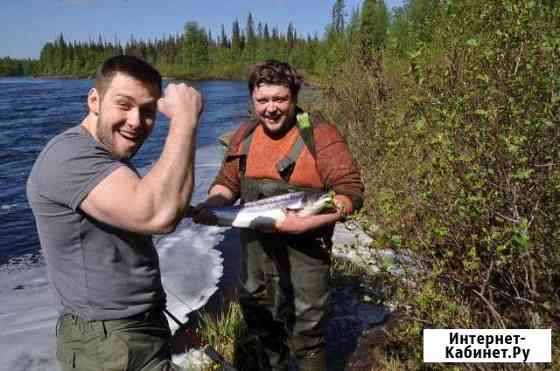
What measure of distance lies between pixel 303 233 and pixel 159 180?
6.07ft

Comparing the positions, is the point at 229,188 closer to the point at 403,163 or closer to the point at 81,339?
the point at 403,163

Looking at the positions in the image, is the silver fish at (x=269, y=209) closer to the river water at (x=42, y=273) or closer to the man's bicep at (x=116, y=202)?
the man's bicep at (x=116, y=202)

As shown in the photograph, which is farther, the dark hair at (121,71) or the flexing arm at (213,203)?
the flexing arm at (213,203)

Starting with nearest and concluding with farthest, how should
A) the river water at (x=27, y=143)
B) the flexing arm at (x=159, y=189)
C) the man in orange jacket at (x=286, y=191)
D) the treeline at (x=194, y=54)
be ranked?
Answer: the flexing arm at (x=159, y=189)
the man in orange jacket at (x=286, y=191)
the river water at (x=27, y=143)
the treeline at (x=194, y=54)

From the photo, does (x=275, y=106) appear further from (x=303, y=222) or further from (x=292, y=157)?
(x=303, y=222)

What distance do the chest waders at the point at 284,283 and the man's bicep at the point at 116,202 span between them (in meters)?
1.71

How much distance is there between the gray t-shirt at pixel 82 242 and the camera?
1752 mm

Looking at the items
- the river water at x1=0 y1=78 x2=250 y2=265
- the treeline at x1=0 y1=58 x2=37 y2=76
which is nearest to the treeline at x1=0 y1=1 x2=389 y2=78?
the treeline at x1=0 y1=58 x2=37 y2=76

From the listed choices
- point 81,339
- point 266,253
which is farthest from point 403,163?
point 81,339

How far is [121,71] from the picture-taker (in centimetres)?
197

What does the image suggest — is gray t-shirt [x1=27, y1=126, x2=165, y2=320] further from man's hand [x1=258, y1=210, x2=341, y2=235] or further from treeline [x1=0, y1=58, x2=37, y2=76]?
treeline [x1=0, y1=58, x2=37, y2=76]

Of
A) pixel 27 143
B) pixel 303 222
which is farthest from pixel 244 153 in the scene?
pixel 27 143

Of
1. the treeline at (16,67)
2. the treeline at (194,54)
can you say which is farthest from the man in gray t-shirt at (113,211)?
the treeline at (16,67)

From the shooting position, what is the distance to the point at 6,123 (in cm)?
2519
